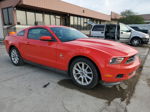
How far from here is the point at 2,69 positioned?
4.31m

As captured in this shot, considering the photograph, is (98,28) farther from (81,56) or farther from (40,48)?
(81,56)

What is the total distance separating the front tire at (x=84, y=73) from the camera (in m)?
2.68

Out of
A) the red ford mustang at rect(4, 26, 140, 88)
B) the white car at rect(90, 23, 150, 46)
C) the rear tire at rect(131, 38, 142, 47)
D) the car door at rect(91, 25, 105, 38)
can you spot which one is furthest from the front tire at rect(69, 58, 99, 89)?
the rear tire at rect(131, 38, 142, 47)

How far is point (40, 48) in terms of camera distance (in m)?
3.60

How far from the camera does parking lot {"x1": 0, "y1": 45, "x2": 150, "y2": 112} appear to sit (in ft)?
Answer: 7.28

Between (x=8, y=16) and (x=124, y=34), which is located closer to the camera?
(x=124, y=34)

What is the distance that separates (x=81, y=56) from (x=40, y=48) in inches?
56.7

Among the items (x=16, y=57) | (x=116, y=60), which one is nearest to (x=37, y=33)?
(x=16, y=57)

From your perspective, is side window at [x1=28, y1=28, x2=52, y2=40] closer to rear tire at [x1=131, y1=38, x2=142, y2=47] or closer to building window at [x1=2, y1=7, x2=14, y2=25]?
rear tire at [x1=131, y1=38, x2=142, y2=47]

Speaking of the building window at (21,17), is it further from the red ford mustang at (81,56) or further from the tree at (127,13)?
the tree at (127,13)

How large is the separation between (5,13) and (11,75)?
1175cm

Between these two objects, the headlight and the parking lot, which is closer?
the parking lot

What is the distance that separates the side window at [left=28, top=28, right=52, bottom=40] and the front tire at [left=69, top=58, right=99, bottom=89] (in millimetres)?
1284

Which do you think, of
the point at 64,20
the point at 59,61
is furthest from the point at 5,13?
the point at 59,61
